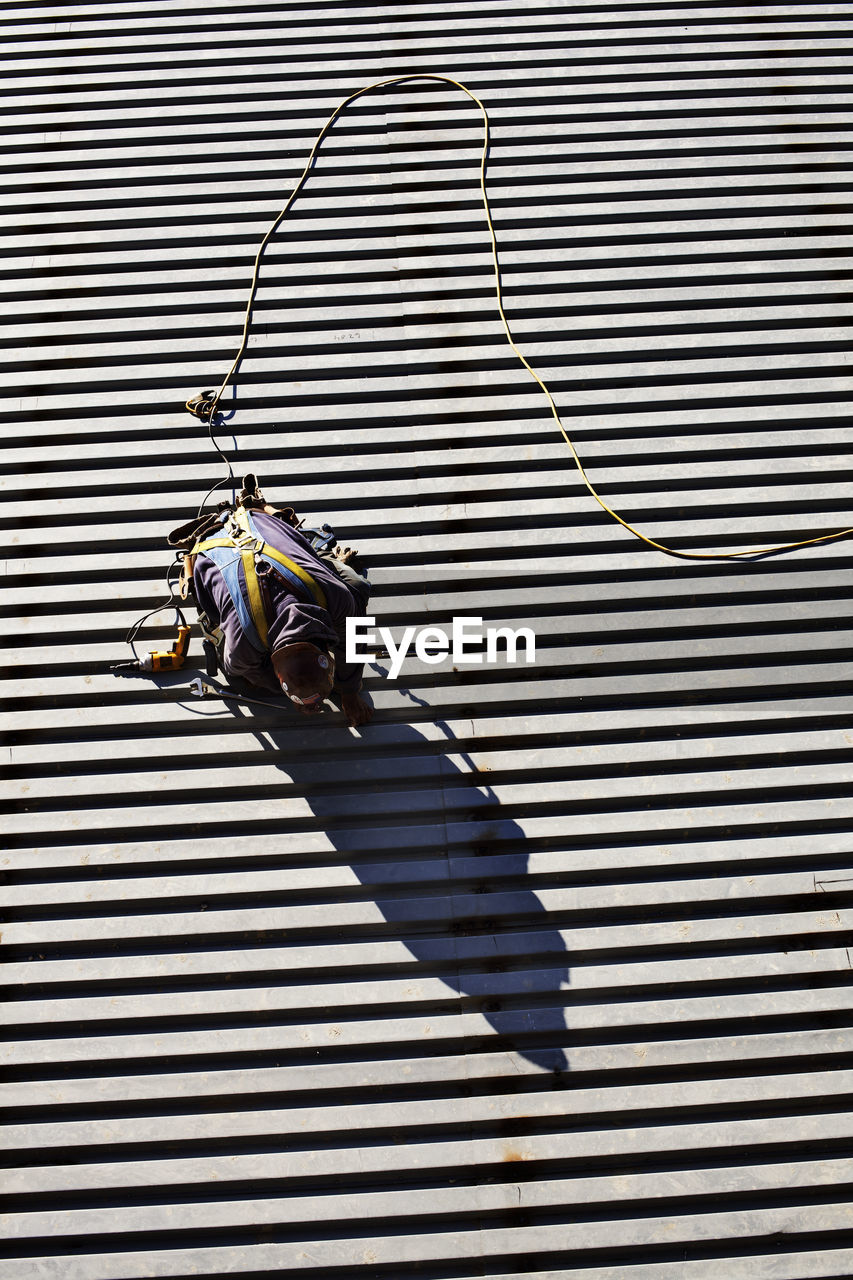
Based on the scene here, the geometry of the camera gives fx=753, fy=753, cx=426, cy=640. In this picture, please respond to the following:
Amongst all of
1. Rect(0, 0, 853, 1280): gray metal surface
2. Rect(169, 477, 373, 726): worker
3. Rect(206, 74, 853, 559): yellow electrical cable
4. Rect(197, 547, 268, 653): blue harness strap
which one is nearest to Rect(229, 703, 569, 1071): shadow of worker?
Rect(0, 0, 853, 1280): gray metal surface

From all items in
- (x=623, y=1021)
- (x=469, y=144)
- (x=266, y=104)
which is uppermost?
(x=266, y=104)

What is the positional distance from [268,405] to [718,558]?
245 cm

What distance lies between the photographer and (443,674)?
3.62 meters

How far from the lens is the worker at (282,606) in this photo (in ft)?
9.73

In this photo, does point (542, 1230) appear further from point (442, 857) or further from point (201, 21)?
point (201, 21)

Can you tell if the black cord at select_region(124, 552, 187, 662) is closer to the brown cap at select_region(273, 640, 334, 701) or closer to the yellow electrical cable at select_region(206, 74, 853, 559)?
the yellow electrical cable at select_region(206, 74, 853, 559)

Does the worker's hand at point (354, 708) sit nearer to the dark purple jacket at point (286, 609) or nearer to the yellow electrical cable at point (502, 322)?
the dark purple jacket at point (286, 609)

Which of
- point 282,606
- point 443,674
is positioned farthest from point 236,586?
point 443,674

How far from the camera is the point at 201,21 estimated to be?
4.52m

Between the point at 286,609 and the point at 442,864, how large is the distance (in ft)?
4.34

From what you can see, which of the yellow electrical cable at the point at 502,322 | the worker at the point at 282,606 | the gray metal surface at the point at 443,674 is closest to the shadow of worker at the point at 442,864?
the gray metal surface at the point at 443,674

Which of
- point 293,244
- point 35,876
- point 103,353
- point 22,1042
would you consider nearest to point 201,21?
point 293,244

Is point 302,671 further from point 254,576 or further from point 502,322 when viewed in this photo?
point 502,322

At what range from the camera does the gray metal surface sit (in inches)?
120
